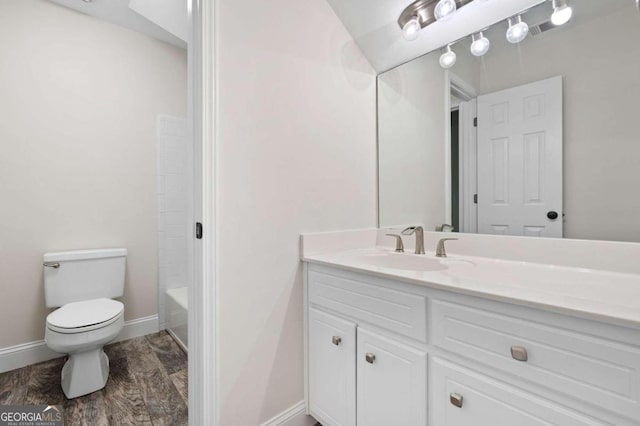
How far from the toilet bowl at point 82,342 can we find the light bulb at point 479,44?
2.32 meters

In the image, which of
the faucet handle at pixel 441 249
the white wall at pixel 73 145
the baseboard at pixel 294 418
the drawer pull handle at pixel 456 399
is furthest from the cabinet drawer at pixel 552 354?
the white wall at pixel 73 145

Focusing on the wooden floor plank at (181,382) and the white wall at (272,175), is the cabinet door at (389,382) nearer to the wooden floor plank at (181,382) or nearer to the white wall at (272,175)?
the white wall at (272,175)

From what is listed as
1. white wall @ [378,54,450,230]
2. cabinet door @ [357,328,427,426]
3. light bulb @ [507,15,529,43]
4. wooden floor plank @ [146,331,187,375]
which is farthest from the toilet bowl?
light bulb @ [507,15,529,43]

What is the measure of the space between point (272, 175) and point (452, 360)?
36.1 inches

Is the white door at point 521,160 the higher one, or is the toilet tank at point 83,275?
the white door at point 521,160

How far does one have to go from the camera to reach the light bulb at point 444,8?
1.26 m

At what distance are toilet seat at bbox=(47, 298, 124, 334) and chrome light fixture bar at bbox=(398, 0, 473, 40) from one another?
2205 millimetres

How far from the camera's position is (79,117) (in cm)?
199

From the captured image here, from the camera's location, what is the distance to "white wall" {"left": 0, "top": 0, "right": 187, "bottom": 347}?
5.81ft

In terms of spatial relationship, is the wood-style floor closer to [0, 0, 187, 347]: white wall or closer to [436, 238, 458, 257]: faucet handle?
[0, 0, 187, 347]: white wall

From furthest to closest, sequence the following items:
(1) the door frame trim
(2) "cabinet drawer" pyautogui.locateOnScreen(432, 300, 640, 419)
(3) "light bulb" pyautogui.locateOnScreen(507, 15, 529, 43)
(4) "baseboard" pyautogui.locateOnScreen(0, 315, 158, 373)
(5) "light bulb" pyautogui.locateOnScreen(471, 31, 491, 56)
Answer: (4) "baseboard" pyautogui.locateOnScreen(0, 315, 158, 373) < (5) "light bulb" pyautogui.locateOnScreen(471, 31, 491, 56) < (3) "light bulb" pyautogui.locateOnScreen(507, 15, 529, 43) < (1) the door frame trim < (2) "cabinet drawer" pyautogui.locateOnScreen(432, 300, 640, 419)

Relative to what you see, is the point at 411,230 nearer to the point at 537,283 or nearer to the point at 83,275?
the point at 537,283

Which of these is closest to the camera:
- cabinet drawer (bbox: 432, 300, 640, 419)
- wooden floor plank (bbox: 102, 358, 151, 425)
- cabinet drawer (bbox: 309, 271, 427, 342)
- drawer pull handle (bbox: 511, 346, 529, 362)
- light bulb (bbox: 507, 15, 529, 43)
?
cabinet drawer (bbox: 432, 300, 640, 419)

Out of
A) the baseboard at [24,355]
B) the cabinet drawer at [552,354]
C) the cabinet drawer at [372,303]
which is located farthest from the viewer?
the baseboard at [24,355]
